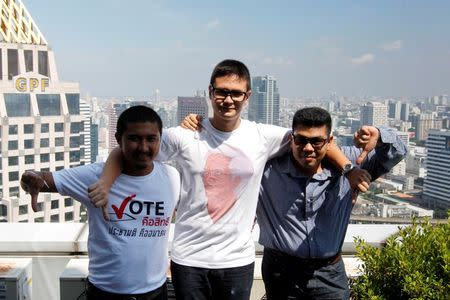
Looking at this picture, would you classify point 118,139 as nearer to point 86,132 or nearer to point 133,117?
point 133,117

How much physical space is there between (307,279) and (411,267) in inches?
13.9

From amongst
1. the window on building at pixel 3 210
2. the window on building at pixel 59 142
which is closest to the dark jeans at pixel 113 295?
the window on building at pixel 3 210

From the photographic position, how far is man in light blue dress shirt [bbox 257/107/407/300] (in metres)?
1.56

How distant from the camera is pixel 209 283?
1.60 metres

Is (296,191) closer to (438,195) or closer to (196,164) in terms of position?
(196,164)

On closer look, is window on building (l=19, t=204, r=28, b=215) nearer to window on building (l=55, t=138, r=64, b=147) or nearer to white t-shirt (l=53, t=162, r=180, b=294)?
window on building (l=55, t=138, r=64, b=147)

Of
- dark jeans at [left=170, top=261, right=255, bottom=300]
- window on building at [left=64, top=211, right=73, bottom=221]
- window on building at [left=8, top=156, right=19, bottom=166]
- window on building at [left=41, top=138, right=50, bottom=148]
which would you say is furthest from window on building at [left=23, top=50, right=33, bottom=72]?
dark jeans at [left=170, top=261, right=255, bottom=300]

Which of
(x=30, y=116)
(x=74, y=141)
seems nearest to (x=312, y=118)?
(x=30, y=116)

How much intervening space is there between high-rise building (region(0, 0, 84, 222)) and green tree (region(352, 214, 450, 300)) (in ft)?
116

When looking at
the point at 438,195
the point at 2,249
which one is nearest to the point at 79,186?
the point at 2,249

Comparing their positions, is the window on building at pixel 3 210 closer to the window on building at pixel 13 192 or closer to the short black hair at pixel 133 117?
the window on building at pixel 13 192

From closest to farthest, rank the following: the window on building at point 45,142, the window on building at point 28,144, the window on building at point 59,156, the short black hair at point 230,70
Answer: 1. the short black hair at point 230,70
2. the window on building at point 28,144
3. the window on building at point 45,142
4. the window on building at point 59,156

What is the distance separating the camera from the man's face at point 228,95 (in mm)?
1581

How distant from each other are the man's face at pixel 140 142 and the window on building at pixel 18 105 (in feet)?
125
